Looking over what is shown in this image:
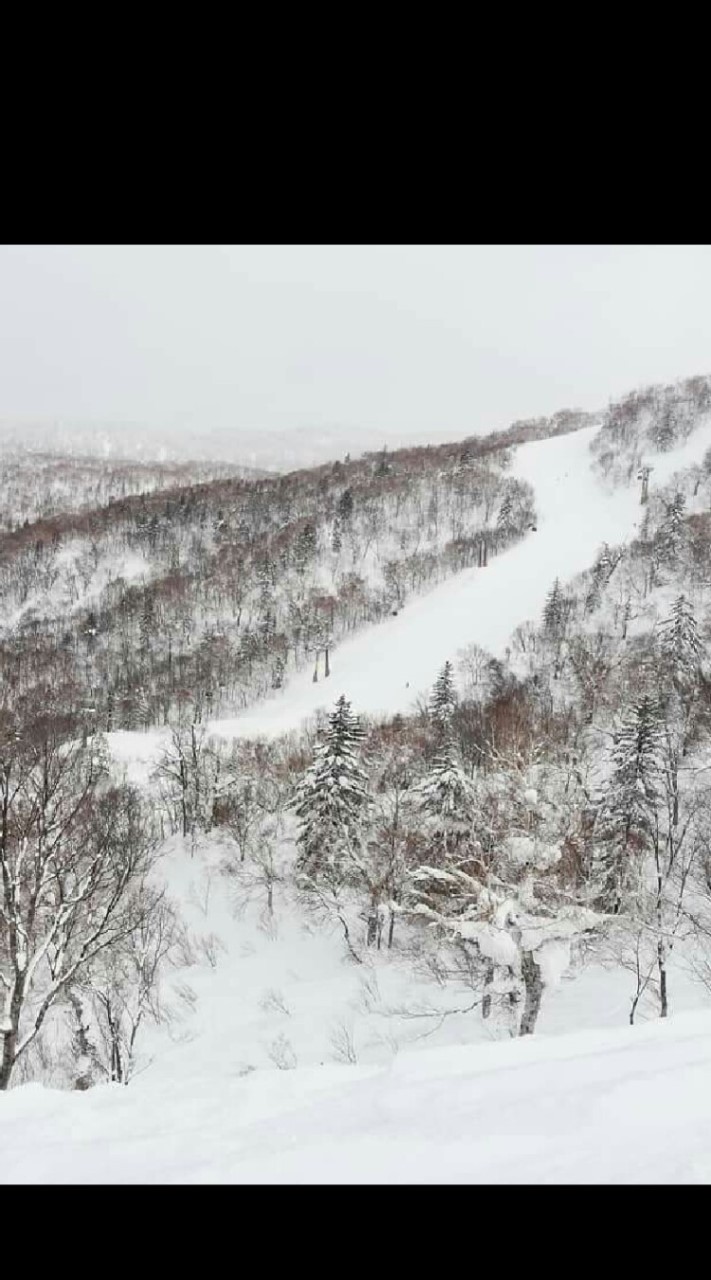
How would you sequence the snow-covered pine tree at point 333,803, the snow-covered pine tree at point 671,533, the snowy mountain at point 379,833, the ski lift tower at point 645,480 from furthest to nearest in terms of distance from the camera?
the ski lift tower at point 645,480
the snow-covered pine tree at point 671,533
the snow-covered pine tree at point 333,803
the snowy mountain at point 379,833

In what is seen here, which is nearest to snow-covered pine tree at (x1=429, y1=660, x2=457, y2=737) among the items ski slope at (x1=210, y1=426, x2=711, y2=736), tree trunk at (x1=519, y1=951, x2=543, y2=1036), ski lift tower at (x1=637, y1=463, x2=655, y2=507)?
ski slope at (x1=210, y1=426, x2=711, y2=736)

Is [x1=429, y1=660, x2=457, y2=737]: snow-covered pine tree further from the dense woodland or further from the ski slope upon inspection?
the ski slope

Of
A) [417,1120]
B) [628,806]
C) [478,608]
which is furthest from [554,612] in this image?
[417,1120]

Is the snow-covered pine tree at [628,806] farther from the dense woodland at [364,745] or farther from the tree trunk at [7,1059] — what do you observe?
the tree trunk at [7,1059]

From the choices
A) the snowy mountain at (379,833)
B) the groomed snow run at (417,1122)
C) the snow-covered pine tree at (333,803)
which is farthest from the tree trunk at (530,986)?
the snow-covered pine tree at (333,803)

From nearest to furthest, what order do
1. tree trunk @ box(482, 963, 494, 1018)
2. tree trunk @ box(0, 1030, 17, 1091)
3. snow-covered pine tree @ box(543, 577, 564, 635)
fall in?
1. tree trunk @ box(0, 1030, 17, 1091)
2. tree trunk @ box(482, 963, 494, 1018)
3. snow-covered pine tree @ box(543, 577, 564, 635)

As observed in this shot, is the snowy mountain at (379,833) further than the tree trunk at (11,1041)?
No

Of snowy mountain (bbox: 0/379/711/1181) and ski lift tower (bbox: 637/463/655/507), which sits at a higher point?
ski lift tower (bbox: 637/463/655/507)
